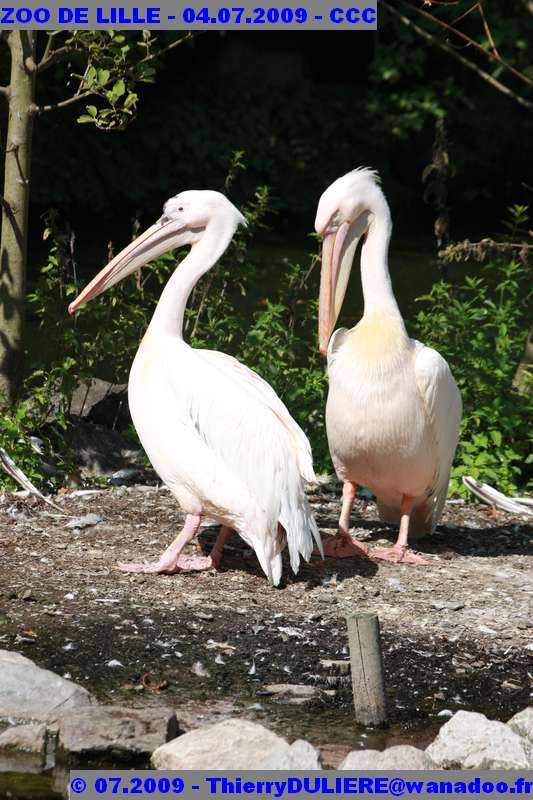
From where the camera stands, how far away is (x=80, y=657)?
151 inches

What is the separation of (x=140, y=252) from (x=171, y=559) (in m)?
1.33

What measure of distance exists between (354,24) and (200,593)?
2.97 metres

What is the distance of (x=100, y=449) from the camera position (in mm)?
6016

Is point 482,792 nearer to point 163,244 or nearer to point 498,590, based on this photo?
point 498,590

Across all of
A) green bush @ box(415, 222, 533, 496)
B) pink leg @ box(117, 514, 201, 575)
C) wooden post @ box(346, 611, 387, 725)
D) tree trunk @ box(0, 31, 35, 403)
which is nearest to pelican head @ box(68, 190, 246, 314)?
tree trunk @ box(0, 31, 35, 403)

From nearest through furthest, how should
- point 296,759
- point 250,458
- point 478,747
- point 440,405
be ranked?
point 296,759
point 478,747
point 250,458
point 440,405

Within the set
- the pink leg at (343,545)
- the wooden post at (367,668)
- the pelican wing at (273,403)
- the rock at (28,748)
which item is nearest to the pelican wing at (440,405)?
the pink leg at (343,545)

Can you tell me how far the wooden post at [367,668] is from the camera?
3488 mm

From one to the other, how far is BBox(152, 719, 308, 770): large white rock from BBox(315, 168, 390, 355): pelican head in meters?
2.07

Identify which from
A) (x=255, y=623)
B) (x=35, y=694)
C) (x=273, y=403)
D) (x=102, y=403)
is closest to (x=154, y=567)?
(x=255, y=623)

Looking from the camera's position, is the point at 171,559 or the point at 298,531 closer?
the point at 298,531

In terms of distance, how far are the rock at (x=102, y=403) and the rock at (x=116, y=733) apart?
311 cm

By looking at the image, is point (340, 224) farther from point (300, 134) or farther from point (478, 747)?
point (300, 134)

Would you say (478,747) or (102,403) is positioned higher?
(102,403)
